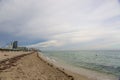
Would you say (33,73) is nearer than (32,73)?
No

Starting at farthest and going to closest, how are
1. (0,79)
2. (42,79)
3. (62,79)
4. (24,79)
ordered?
1. (62,79)
2. (42,79)
3. (24,79)
4. (0,79)

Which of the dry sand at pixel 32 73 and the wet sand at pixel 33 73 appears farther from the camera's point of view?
the wet sand at pixel 33 73

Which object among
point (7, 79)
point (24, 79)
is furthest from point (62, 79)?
point (7, 79)

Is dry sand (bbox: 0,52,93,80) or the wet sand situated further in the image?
the wet sand

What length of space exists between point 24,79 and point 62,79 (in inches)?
150

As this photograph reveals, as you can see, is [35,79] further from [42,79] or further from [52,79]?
[52,79]

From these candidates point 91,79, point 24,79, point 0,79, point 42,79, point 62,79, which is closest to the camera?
point 0,79

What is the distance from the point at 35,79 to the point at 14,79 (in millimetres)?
1617

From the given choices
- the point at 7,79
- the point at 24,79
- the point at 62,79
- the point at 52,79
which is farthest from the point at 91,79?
the point at 7,79

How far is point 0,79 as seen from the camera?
11625 mm

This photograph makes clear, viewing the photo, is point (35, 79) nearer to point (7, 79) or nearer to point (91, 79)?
point (7, 79)

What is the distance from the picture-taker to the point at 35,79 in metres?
12.9

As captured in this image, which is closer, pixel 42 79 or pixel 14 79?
pixel 14 79

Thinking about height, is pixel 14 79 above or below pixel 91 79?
above
